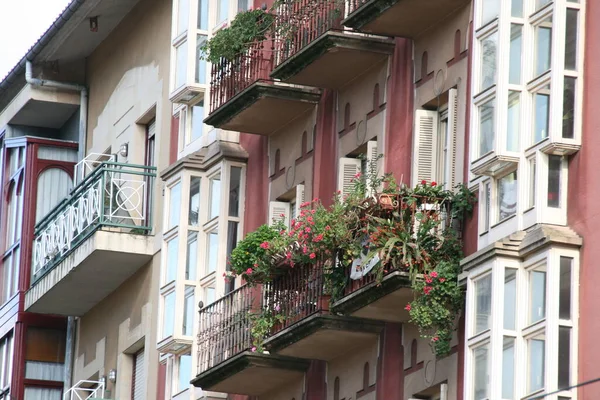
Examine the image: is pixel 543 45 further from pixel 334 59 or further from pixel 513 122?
pixel 334 59

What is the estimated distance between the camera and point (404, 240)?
2378 centimetres

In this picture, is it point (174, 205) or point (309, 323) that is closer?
point (309, 323)

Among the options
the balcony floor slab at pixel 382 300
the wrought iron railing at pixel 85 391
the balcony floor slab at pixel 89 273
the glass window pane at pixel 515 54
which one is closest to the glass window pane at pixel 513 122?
the glass window pane at pixel 515 54

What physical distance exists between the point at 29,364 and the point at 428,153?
51.3ft

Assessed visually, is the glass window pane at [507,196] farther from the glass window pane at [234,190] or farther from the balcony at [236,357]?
the glass window pane at [234,190]

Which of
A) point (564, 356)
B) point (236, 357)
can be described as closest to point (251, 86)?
point (236, 357)

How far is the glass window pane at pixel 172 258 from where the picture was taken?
31.8 meters

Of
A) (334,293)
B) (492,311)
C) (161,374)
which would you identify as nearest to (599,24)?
(492,311)

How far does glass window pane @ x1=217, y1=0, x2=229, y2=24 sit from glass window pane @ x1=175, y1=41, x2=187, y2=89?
69cm

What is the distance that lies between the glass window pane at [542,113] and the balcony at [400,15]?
313cm

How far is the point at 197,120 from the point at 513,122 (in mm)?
11425

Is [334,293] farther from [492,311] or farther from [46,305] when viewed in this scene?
[46,305]

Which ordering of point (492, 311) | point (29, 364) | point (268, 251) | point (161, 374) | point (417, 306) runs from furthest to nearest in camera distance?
point (29, 364) → point (161, 374) → point (268, 251) → point (417, 306) → point (492, 311)

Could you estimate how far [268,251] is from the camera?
27203mm
